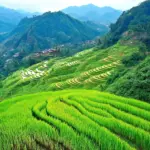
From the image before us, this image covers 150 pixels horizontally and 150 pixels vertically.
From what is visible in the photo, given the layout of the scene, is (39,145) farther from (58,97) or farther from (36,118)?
(58,97)

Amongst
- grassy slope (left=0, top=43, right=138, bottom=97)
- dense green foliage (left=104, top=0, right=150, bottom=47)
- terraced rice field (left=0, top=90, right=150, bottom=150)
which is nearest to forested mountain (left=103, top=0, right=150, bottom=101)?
dense green foliage (left=104, top=0, right=150, bottom=47)

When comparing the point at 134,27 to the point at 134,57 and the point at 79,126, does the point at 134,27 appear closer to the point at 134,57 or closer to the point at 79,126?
the point at 134,57

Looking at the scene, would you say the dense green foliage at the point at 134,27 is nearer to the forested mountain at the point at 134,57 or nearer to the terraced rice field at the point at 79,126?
the forested mountain at the point at 134,57

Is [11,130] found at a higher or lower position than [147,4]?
lower

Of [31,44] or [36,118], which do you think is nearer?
[36,118]

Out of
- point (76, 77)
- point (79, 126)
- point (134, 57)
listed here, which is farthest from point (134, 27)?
point (79, 126)

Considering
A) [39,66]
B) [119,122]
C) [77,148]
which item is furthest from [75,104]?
[39,66]

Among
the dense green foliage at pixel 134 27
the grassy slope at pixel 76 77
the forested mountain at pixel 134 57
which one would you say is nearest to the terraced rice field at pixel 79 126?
the forested mountain at pixel 134 57

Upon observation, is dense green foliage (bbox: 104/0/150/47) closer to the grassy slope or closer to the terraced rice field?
the grassy slope
